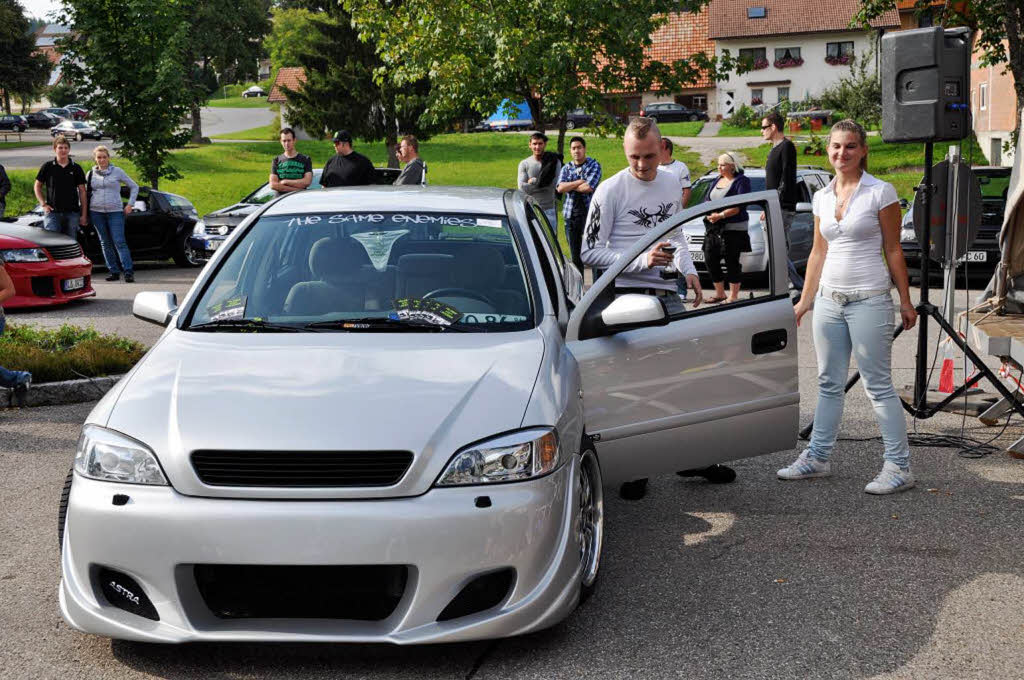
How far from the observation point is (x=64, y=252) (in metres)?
13.8

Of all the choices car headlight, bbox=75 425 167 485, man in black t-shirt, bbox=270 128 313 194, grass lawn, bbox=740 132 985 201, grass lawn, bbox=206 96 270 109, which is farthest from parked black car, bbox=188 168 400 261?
grass lawn, bbox=206 96 270 109

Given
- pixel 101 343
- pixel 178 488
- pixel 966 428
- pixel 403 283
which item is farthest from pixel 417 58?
pixel 178 488

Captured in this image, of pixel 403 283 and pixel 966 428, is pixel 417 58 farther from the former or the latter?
pixel 403 283

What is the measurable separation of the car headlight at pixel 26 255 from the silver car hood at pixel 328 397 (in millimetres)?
9658

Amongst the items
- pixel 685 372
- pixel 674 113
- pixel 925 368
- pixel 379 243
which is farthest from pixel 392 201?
pixel 674 113

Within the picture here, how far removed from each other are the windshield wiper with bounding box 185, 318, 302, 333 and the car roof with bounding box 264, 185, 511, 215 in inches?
34.4

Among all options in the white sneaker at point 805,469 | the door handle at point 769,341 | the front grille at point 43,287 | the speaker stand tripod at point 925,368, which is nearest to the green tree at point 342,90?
the front grille at point 43,287

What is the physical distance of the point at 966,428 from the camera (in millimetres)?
7809

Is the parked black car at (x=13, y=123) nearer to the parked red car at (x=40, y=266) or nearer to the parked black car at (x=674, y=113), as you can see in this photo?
the parked black car at (x=674, y=113)

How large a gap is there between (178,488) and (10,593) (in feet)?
4.94

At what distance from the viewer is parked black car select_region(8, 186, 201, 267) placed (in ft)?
61.9

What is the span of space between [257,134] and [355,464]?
7021 cm

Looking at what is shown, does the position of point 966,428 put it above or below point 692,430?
below

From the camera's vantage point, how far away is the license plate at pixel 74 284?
13.8m
